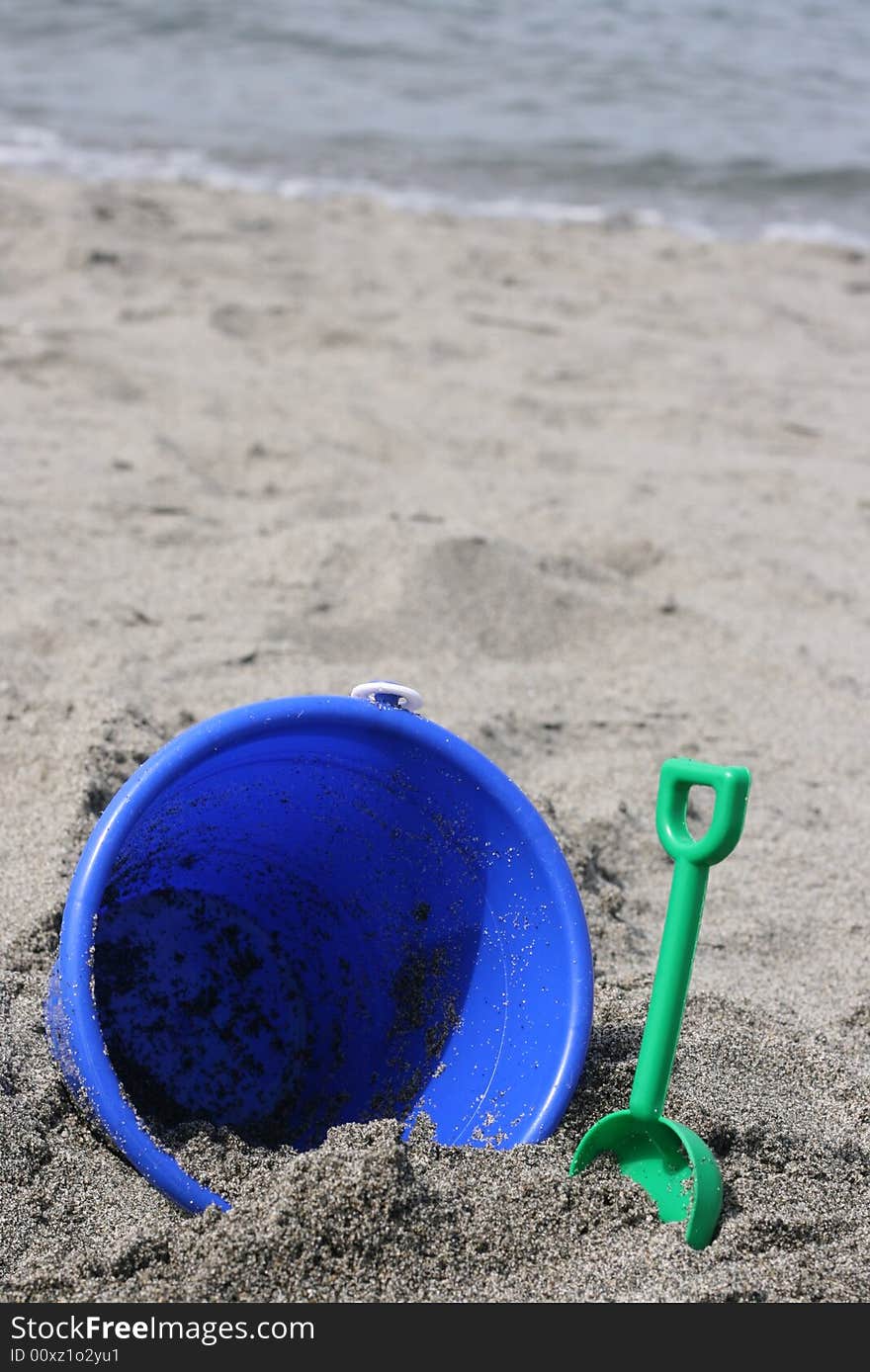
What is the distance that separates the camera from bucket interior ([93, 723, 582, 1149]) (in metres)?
1.74

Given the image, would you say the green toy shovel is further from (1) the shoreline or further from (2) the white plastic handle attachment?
(1) the shoreline

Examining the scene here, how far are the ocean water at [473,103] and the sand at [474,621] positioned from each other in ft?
3.85

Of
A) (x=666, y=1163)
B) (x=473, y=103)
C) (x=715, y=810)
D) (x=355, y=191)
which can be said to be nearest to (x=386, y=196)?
(x=355, y=191)

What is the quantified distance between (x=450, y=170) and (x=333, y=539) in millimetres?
4720

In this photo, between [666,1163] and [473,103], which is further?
[473,103]

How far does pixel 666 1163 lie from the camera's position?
1.50m

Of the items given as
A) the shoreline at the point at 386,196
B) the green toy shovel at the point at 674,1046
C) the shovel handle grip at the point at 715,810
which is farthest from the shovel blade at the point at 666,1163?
the shoreline at the point at 386,196

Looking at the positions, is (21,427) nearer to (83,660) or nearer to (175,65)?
(83,660)

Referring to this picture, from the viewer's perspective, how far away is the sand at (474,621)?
4.72 ft

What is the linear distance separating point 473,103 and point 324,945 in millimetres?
7539

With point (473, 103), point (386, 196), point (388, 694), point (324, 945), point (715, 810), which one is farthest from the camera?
point (473, 103)

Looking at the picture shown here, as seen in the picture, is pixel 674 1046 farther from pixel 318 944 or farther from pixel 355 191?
pixel 355 191

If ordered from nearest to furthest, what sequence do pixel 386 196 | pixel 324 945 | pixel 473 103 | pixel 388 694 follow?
1. pixel 388 694
2. pixel 324 945
3. pixel 386 196
4. pixel 473 103

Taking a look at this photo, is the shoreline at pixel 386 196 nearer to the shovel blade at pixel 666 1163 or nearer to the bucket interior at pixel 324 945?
the bucket interior at pixel 324 945
